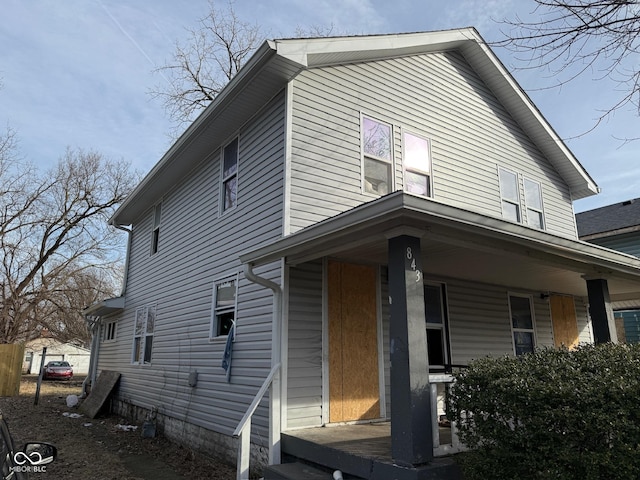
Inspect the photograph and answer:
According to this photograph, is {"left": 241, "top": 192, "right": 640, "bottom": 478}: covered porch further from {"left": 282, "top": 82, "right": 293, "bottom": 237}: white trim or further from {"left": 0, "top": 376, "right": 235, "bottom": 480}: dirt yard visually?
{"left": 0, "top": 376, "right": 235, "bottom": 480}: dirt yard

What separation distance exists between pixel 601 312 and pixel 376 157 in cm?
427

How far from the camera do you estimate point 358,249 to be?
19.4 ft

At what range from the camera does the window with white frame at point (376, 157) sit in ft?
25.0

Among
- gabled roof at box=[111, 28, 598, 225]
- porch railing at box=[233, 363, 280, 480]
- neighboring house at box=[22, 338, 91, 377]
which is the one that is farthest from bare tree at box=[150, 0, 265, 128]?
neighboring house at box=[22, 338, 91, 377]

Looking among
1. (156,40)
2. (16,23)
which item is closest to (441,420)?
(156,40)

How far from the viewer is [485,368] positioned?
407 cm

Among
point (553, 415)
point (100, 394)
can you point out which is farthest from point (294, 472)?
point (100, 394)

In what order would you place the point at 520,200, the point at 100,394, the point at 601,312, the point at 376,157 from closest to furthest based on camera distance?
the point at 601,312
the point at 376,157
the point at 520,200
the point at 100,394

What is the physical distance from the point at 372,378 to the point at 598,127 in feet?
14.1

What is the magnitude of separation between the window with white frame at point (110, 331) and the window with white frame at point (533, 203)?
484 inches

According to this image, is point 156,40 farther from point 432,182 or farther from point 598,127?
point 598,127

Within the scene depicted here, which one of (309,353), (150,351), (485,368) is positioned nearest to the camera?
(485,368)

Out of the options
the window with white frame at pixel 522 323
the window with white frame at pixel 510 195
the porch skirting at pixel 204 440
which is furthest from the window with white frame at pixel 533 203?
the porch skirting at pixel 204 440

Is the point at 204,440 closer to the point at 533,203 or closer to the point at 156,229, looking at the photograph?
the point at 156,229
